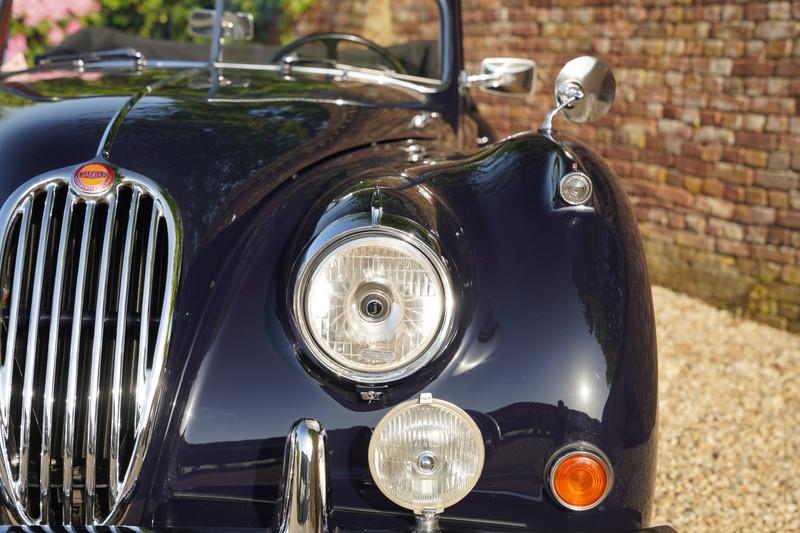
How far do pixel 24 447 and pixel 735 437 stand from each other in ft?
9.54

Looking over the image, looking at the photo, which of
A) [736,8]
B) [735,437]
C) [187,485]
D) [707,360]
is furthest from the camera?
[736,8]

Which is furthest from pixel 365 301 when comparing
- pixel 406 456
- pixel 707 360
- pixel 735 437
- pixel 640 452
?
pixel 707 360

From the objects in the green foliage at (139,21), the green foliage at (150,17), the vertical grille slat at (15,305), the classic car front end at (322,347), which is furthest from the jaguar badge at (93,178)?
the green foliage at (150,17)

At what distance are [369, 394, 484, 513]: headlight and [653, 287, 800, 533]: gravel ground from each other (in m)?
1.64

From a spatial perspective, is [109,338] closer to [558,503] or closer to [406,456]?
[406,456]

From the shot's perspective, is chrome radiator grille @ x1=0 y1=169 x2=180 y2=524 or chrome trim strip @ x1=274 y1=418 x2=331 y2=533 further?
chrome radiator grille @ x1=0 y1=169 x2=180 y2=524

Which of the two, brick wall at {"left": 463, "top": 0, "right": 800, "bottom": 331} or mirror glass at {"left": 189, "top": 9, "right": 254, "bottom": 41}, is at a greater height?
mirror glass at {"left": 189, "top": 9, "right": 254, "bottom": 41}

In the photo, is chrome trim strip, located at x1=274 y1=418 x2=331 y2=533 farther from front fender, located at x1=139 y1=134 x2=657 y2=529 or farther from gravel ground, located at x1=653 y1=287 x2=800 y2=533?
gravel ground, located at x1=653 y1=287 x2=800 y2=533

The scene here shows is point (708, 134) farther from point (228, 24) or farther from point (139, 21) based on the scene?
point (139, 21)

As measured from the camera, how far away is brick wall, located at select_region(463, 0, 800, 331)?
5.10 meters

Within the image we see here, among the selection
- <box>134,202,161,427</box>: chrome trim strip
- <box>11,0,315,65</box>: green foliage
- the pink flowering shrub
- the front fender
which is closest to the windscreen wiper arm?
<box>134,202,161,427</box>: chrome trim strip

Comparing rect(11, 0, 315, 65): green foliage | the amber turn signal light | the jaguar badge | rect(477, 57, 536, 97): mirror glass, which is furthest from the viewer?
rect(11, 0, 315, 65): green foliage

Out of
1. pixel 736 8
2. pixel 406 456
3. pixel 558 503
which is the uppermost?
pixel 736 8

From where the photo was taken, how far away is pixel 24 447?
6.31 feet
